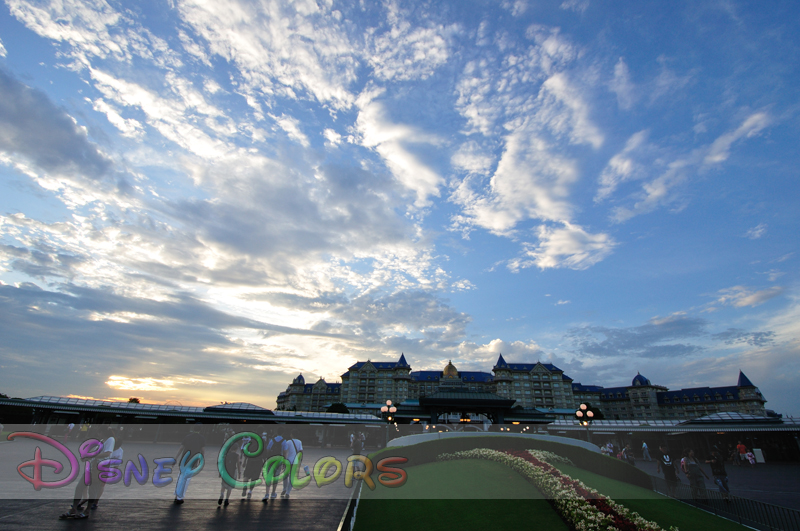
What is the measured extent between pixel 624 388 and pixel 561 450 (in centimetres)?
13748

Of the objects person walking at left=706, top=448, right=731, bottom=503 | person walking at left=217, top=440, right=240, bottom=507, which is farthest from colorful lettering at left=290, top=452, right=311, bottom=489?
person walking at left=706, top=448, right=731, bottom=503

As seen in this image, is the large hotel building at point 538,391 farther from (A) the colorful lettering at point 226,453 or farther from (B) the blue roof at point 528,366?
(A) the colorful lettering at point 226,453

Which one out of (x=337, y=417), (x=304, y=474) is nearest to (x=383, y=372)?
(x=337, y=417)

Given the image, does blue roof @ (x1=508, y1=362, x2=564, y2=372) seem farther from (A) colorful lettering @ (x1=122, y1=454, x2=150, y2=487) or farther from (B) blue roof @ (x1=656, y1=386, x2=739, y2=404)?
(A) colorful lettering @ (x1=122, y1=454, x2=150, y2=487)

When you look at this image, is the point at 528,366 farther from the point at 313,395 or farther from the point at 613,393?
the point at 313,395

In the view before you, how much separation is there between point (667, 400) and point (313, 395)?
120 metres

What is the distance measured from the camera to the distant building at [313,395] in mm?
133375

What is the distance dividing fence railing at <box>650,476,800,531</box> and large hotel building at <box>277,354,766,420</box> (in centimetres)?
9663

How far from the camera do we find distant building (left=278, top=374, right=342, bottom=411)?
133 meters

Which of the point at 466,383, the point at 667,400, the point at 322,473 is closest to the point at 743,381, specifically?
the point at 667,400

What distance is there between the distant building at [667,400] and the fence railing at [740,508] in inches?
4373

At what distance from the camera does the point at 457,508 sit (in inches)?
484

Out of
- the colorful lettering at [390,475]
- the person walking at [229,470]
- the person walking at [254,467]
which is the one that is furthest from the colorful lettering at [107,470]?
the colorful lettering at [390,475]

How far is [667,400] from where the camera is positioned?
125 metres
